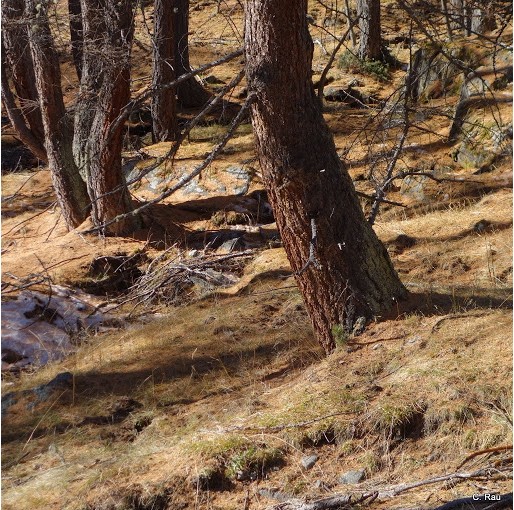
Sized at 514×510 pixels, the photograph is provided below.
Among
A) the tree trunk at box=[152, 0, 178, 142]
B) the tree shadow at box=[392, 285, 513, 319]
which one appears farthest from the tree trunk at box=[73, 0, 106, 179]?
the tree shadow at box=[392, 285, 513, 319]

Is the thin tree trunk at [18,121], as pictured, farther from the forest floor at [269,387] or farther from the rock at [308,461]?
the rock at [308,461]

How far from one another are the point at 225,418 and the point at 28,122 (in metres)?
7.75

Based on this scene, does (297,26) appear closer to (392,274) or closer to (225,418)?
(392,274)

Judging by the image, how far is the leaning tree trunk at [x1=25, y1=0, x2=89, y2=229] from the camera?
10.6m

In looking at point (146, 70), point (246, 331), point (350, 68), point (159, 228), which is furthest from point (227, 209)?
point (146, 70)

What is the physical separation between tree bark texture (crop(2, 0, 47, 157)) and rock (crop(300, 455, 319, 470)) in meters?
7.39

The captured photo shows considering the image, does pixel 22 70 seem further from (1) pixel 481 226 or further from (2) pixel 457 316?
(2) pixel 457 316

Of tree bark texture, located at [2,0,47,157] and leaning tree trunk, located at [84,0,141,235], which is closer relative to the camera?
leaning tree trunk, located at [84,0,141,235]

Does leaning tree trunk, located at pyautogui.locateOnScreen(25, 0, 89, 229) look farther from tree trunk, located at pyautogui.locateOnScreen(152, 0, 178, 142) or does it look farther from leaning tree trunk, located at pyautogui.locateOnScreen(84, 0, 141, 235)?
tree trunk, located at pyautogui.locateOnScreen(152, 0, 178, 142)

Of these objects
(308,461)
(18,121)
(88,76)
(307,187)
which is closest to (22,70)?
(18,121)

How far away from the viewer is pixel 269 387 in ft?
19.8

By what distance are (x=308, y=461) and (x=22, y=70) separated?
28.7 ft

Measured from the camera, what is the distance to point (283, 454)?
4.87 metres

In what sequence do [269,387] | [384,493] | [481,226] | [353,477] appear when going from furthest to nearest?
[481,226], [269,387], [353,477], [384,493]
